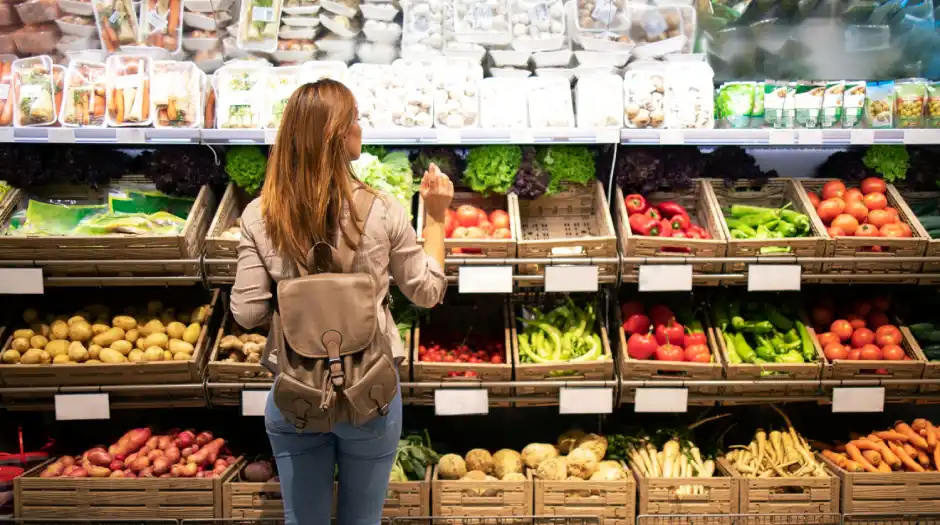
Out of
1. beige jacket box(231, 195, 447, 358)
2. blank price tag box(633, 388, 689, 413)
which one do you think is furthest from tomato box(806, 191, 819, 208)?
beige jacket box(231, 195, 447, 358)

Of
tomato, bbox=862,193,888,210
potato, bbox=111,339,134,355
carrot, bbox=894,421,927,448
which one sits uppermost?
tomato, bbox=862,193,888,210

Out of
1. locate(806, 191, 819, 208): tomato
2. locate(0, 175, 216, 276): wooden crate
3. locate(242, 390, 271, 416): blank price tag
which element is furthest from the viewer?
locate(806, 191, 819, 208): tomato

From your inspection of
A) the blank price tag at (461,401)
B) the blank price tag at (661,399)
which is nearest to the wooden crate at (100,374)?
the blank price tag at (461,401)

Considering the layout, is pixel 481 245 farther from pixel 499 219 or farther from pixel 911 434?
pixel 911 434

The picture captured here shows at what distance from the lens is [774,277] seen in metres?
3.71

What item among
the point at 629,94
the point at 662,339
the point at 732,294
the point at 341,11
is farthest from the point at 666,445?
the point at 341,11

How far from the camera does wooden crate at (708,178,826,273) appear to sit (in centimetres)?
372

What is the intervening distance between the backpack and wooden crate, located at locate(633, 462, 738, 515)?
5.44 feet

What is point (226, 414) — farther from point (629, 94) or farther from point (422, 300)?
point (629, 94)

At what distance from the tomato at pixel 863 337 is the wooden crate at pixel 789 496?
645mm

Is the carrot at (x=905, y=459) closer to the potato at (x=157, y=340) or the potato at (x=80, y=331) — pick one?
the potato at (x=157, y=340)

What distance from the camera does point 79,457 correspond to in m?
3.94

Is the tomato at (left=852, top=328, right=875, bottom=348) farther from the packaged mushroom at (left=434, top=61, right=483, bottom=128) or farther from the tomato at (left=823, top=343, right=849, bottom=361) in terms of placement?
the packaged mushroom at (left=434, top=61, right=483, bottom=128)

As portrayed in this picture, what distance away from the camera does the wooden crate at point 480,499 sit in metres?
3.66
